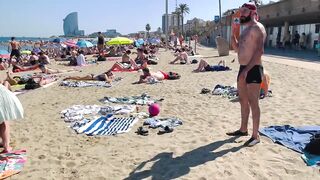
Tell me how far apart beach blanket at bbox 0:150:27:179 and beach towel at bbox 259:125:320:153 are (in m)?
3.43

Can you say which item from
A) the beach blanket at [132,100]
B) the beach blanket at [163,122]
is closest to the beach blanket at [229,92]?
the beach blanket at [132,100]

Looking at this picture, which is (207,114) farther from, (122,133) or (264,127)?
(122,133)

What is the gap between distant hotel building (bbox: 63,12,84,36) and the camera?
131 m

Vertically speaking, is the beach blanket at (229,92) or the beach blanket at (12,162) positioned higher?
the beach blanket at (229,92)

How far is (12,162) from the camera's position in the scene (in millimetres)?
4602

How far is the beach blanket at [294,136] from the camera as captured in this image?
4580 mm

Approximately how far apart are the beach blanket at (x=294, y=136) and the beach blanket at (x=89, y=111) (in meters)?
2.93

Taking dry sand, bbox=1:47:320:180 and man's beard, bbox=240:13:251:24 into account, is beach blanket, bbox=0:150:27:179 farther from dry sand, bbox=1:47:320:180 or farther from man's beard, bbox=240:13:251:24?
man's beard, bbox=240:13:251:24

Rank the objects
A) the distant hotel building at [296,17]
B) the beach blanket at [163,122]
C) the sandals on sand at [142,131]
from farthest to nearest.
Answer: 1. the distant hotel building at [296,17]
2. the beach blanket at [163,122]
3. the sandals on sand at [142,131]

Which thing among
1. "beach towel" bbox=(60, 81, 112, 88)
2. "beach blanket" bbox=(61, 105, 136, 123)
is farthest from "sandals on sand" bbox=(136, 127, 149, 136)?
"beach towel" bbox=(60, 81, 112, 88)

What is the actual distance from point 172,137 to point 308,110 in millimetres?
2996

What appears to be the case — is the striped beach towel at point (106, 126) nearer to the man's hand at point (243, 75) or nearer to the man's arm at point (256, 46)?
the man's hand at point (243, 75)

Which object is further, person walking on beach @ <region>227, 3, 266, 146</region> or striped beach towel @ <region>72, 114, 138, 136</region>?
striped beach towel @ <region>72, 114, 138, 136</region>

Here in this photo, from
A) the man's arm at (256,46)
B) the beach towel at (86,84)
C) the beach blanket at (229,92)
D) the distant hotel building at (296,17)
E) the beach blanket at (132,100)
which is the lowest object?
the beach blanket at (132,100)
